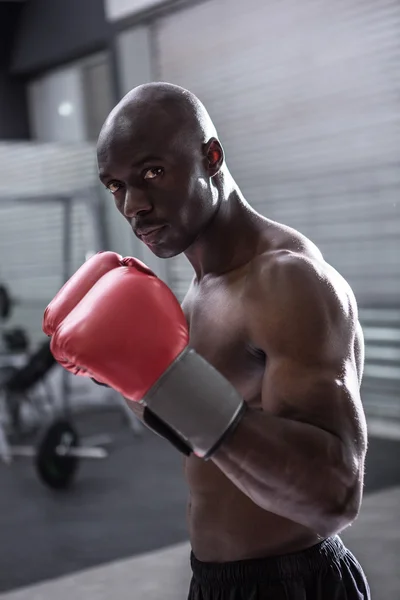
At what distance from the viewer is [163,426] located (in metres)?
0.92

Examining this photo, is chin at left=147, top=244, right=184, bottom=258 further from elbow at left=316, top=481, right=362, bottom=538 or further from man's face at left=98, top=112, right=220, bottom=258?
elbow at left=316, top=481, right=362, bottom=538

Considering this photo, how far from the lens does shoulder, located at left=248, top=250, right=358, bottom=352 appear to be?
0.96m

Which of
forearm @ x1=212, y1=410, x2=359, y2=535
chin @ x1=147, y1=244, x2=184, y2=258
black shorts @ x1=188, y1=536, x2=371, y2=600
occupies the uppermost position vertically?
chin @ x1=147, y1=244, x2=184, y2=258

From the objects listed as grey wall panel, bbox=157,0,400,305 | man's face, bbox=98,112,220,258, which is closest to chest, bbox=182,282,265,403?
man's face, bbox=98,112,220,258

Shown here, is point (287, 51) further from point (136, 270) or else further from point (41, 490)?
point (136, 270)

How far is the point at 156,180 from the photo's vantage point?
1077 mm

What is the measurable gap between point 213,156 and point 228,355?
0.90ft

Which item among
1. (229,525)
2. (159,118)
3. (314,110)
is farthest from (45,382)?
(159,118)

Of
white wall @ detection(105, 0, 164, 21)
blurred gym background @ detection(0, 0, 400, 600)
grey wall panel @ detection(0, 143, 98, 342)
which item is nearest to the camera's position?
blurred gym background @ detection(0, 0, 400, 600)

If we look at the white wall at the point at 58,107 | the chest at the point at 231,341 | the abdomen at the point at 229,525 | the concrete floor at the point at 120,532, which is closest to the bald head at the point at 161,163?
the chest at the point at 231,341

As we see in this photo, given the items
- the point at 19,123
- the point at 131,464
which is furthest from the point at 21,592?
the point at 19,123

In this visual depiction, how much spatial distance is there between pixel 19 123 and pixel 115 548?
4.37 metres

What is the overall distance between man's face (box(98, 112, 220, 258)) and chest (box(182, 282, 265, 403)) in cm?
10

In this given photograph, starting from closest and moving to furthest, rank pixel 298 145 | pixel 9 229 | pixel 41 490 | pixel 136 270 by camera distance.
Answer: pixel 136 270 → pixel 41 490 → pixel 298 145 → pixel 9 229
